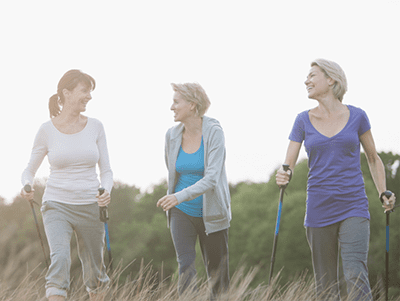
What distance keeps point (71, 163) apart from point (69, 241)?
2.20 feet

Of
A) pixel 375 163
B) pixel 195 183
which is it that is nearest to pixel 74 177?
pixel 195 183

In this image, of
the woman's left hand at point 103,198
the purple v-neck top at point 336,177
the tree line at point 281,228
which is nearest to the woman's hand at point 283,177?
the purple v-neck top at point 336,177

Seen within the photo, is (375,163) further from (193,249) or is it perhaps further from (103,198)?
(103,198)

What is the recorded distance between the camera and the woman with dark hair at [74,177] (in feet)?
13.3

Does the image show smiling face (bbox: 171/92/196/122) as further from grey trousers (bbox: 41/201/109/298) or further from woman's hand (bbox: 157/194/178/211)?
grey trousers (bbox: 41/201/109/298)

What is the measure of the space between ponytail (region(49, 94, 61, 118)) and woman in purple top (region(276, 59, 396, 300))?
2140 mm

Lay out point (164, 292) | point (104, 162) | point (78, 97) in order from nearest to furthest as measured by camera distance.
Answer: point (164, 292) < point (78, 97) < point (104, 162)

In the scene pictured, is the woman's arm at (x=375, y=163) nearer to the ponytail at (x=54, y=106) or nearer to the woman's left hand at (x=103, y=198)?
the woman's left hand at (x=103, y=198)

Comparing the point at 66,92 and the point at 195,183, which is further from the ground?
the point at 66,92

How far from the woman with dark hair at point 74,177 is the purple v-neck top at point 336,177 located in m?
1.78

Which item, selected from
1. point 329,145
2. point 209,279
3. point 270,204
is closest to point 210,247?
point 209,279

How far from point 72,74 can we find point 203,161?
4.68 ft

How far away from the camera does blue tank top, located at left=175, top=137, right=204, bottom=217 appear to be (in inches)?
162

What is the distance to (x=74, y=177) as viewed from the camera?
4.13 m
